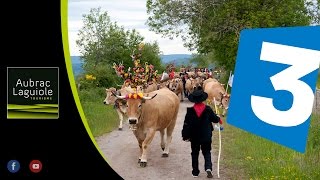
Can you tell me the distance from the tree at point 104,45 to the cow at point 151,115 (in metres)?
1.01

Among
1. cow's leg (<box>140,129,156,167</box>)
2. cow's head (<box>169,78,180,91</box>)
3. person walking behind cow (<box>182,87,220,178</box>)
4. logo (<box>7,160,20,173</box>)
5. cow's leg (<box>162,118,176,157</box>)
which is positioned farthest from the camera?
cow's head (<box>169,78,180,91</box>)

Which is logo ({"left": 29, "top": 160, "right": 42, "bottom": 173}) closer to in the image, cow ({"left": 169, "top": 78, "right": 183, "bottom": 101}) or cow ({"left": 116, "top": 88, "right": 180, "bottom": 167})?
cow ({"left": 116, "top": 88, "right": 180, "bottom": 167})

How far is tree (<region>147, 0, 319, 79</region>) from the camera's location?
425 cm

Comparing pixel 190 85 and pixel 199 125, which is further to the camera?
pixel 190 85

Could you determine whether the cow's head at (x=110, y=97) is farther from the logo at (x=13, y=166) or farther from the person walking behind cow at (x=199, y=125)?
the logo at (x=13, y=166)

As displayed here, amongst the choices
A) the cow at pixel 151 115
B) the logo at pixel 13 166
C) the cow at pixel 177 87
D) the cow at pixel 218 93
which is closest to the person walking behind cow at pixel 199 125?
the cow at pixel 218 93

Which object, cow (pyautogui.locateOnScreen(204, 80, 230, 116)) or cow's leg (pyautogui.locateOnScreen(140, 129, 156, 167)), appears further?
cow's leg (pyautogui.locateOnScreen(140, 129, 156, 167))

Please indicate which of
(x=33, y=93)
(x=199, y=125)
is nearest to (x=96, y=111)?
(x=199, y=125)

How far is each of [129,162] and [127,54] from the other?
41.9 inches

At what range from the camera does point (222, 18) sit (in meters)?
4.34

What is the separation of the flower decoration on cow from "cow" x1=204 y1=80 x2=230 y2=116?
1.64 ft

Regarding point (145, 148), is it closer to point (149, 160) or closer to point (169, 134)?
point (149, 160)

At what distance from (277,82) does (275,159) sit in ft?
1.90

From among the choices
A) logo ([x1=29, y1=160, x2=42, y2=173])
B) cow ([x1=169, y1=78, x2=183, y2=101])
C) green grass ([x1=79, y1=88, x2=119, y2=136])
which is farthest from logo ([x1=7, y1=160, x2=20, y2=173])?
cow ([x1=169, y1=78, x2=183, y2=101])
